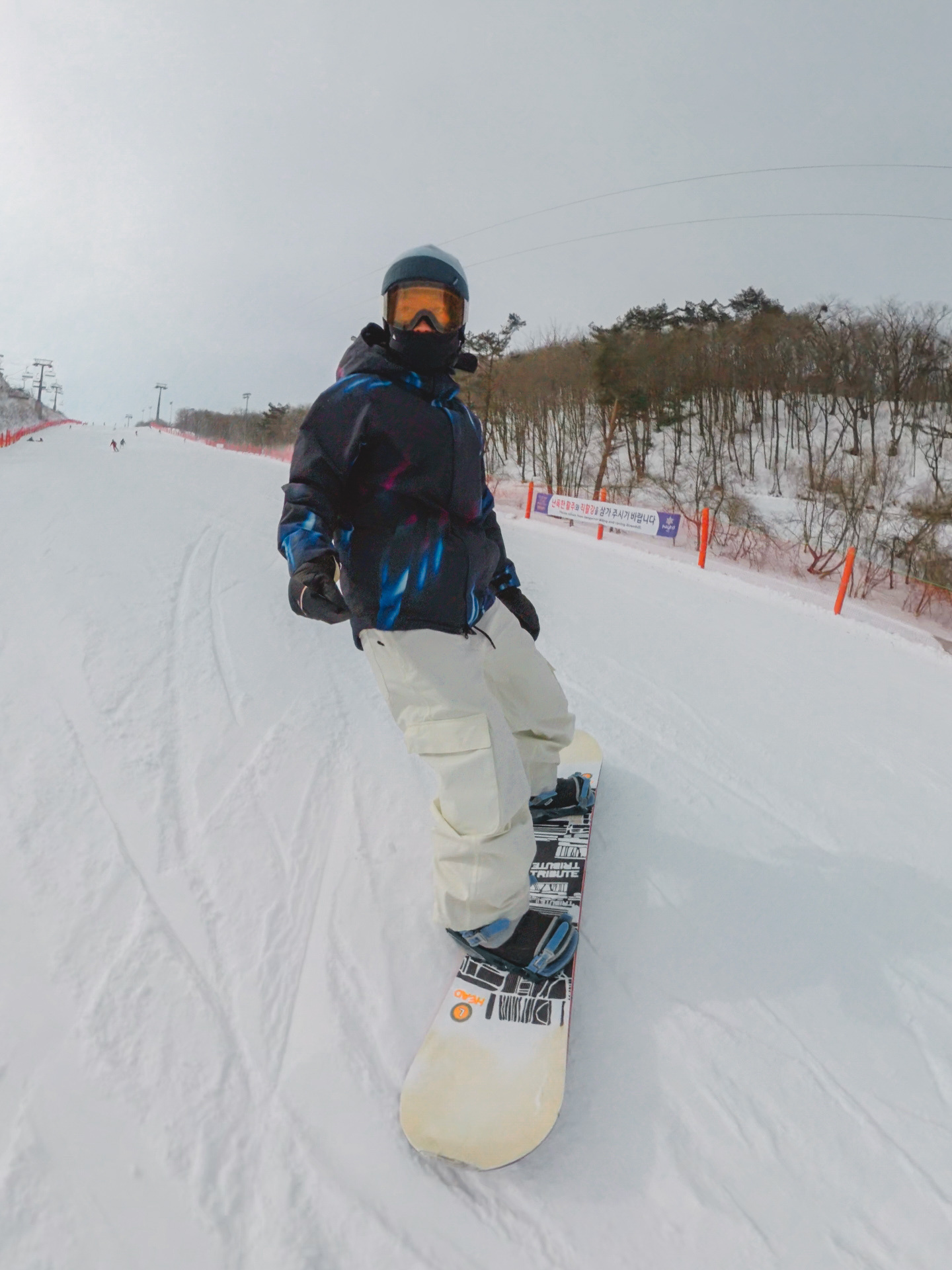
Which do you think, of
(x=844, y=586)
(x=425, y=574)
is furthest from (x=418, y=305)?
(x=844, y=586)

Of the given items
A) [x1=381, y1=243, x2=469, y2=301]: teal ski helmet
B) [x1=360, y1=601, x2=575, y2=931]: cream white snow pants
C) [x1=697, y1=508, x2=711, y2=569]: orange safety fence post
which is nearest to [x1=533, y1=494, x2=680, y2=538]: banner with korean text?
[x1=697, y1=508, x2=711, y2=569]: orange safety fence post

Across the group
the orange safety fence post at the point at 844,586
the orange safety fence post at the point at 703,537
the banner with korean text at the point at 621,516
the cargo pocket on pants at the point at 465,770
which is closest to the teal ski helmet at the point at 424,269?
the cargo pocket on pants at the point at 465,770

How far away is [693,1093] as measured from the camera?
1580 millimetres

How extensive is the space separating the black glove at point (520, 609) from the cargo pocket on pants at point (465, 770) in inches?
31.7

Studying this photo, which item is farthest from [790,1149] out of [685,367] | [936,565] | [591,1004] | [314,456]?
[685,367]

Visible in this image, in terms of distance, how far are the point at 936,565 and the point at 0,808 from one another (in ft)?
69.1

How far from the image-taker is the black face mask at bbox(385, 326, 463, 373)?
76.6 inches

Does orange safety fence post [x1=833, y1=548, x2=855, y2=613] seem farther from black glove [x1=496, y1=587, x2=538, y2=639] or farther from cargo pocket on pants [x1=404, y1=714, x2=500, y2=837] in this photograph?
cargo pocket on pants [x1=404, y1=714, x2=500, y2=837]

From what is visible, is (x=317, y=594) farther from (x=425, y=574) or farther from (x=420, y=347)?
(x=420, y=347)

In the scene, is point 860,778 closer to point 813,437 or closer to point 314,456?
point 314,456

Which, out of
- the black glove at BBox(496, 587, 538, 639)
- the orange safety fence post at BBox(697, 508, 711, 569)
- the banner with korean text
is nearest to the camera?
the black glove at BBox(496, 587, 538, 639)

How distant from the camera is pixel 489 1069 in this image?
157 centimetres

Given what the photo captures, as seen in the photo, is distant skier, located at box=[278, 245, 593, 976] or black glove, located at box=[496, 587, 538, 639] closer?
distant skier, located at box=[278, 245, 593, 976]

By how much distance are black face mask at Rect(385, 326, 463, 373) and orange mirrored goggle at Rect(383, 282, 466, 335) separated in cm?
2
